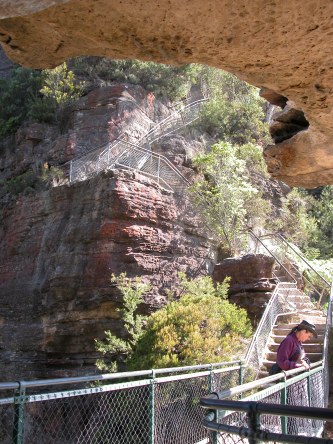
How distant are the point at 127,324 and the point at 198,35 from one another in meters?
11.0

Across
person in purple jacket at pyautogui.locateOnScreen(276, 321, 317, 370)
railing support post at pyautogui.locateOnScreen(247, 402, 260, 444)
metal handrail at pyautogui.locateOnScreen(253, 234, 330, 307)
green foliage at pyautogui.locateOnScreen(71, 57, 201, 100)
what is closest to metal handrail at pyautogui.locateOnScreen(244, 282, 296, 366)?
metal handrail at pyautogui.locateOnScreen(253, 234, 330, 307)

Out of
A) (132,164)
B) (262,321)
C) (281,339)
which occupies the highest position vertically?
(132,164)

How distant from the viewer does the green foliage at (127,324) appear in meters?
12.1

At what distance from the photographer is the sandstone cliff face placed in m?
14.5

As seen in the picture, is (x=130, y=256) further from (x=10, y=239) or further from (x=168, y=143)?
(x=168, y=143)

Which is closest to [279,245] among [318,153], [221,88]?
[221,88]

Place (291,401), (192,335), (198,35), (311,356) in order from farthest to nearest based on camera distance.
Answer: (311,356), (192,335), (291,401), (198,35)

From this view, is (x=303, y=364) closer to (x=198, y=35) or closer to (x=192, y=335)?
(x=192, y=335)

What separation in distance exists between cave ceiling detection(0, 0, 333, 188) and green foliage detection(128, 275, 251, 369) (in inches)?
293

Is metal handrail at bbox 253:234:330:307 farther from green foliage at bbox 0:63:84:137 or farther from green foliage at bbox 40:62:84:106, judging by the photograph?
green foliage at bbox 0:63:84:137

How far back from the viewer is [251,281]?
14.7m

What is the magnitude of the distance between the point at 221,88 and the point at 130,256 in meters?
16.9

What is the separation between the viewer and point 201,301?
39.0 ft

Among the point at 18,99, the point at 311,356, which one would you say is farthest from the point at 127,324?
the point at 18,99
